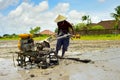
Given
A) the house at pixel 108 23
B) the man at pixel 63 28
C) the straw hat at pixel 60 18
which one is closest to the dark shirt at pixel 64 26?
the man at pixel 63 28

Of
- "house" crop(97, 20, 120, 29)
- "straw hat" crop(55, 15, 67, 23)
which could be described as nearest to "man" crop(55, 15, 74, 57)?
"straw hat" crop(55, 15, 67, 23)

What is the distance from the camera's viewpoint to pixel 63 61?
47.0 feet

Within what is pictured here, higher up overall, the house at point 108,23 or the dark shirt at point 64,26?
the house at point 108,23

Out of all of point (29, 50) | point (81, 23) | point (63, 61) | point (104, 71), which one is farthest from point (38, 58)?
point (81, 23)

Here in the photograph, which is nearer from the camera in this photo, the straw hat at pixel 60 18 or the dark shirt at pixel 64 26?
the straw hat at pixel 60 18

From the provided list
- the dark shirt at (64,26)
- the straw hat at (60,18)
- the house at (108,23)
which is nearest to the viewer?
the straw hat at (60,18)

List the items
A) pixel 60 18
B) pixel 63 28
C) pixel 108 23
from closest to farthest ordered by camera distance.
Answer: pixel 60 18 → pixel 63 28 → pixel 108 23

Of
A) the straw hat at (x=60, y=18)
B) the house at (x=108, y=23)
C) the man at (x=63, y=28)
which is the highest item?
the house at (x=108, y=23)

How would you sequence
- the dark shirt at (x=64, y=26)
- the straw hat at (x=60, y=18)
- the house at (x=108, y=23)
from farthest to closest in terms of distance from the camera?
1. the house at (x=108, y=23)
2. the dark shirt at (x=64, y=26)
3. the straw hat at (x=60, y=18)

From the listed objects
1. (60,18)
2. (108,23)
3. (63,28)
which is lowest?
(63,28)

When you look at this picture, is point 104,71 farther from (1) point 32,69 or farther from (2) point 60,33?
(2) point 60,33

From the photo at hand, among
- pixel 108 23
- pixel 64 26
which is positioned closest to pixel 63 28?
pixel 64 26

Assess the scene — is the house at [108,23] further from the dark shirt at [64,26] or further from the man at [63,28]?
the dark shirt at [64,26]

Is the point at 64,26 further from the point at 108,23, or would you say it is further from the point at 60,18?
the point at 108,23
